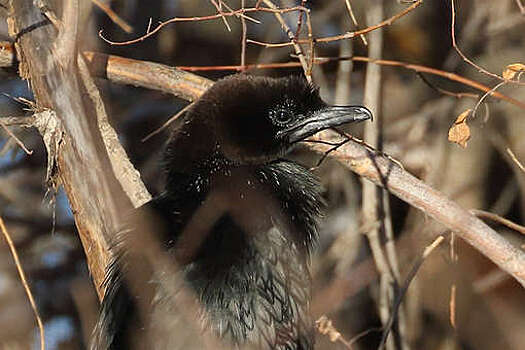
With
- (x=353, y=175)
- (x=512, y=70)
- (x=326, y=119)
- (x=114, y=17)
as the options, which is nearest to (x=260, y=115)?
(x=326, y=119)

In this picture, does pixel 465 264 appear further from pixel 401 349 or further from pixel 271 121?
pixel 271 121

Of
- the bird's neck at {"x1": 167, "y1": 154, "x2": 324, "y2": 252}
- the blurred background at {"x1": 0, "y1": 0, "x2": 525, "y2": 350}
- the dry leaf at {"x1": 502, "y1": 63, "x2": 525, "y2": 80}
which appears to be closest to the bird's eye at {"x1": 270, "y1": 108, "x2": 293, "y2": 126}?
the bird's neck at {"x1": 167, "y1": 154, "x2": 324, "y2": 252}

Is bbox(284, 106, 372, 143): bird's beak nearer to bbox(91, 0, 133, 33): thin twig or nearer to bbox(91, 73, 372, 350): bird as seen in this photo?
bbox(91, 73, 372, 350): bird

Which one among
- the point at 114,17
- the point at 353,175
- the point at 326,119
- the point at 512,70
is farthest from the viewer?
the point at 353,175

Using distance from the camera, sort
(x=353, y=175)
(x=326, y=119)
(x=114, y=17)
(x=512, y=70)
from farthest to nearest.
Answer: (x=353, y=175) < (x=326, y=119) < (x=114, y=17) < (x=512, y=70)

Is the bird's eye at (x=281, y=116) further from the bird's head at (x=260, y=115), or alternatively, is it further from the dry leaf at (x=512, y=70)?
the dry leaf at (x=512, y=70)

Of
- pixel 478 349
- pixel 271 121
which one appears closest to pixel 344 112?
pixel 271 121

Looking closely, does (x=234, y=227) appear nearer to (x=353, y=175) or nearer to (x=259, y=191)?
(x=259, y=191)

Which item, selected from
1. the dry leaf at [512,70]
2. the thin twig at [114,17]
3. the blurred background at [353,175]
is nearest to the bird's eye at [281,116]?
the thin twig at [114,17]
